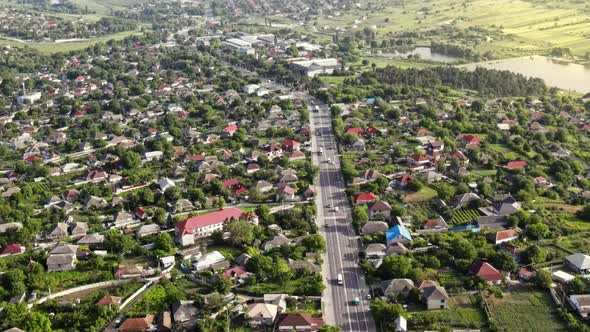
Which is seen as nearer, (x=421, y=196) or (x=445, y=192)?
(x=445, y=192)

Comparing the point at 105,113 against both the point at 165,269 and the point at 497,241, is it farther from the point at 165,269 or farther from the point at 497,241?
the point at 497,241

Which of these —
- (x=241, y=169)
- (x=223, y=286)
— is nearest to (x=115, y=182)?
(x=241, y=169)

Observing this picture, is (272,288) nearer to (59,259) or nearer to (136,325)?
(136,325)

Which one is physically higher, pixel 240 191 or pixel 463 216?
pixel 240 191

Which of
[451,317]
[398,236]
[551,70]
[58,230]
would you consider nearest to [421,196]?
[398,236]

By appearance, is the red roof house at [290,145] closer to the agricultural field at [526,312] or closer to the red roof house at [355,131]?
the red roof house at [355,131]

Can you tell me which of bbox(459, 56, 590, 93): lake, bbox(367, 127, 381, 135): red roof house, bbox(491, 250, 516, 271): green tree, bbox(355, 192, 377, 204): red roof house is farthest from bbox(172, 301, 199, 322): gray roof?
bbox(459, 56, 590, 93): lake
